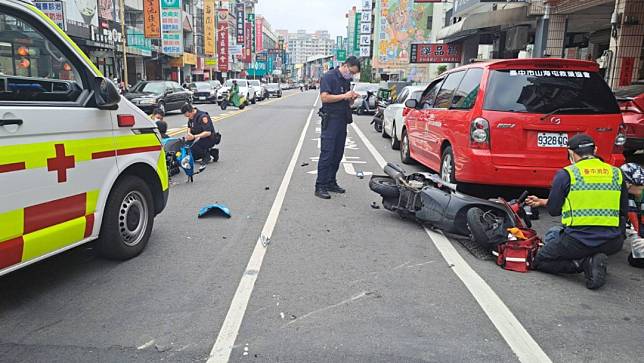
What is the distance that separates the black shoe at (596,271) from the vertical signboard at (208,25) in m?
62.3

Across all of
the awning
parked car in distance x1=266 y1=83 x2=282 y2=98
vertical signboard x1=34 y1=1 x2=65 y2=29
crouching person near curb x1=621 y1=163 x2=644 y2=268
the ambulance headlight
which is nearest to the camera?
crouching person near curb x1=621 y1=163 x2=644 y2=268

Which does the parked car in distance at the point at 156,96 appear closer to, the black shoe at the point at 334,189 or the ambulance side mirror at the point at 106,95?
the black shoe at the point at 334,189

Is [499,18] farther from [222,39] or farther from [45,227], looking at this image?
[222,39]

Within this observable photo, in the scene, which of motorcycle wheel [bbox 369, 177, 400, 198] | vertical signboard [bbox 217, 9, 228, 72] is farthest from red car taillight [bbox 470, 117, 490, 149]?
vertical signboard [bbox 217, 9, 228, 72]

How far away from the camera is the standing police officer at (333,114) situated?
24.2 feet

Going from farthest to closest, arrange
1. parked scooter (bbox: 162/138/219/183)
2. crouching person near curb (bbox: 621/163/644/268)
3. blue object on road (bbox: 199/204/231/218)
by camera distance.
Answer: parked scooter (bbox: 162/138/219/183) → blue object on road (bbox: 199/204/231/218) → crouching person near curb (bbox: 621/163/644/268)

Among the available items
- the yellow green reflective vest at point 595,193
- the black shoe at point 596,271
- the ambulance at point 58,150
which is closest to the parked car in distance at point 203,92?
the ambulance at point 58,150

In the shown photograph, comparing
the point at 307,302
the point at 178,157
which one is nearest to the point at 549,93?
the point at 307,302

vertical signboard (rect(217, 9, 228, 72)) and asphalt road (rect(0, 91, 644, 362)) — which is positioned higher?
vertical signboard (rect(217, 9, 228, 72))

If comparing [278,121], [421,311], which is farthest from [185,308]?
[278,121]

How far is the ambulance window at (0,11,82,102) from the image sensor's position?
144 inches

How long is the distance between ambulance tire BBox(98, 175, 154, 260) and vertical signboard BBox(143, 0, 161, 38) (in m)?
38.7

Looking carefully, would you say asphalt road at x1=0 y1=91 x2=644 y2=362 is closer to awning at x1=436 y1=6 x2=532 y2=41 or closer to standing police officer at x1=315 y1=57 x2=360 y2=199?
standing police officer at x1=315 y1=57 x2=360 y2=199

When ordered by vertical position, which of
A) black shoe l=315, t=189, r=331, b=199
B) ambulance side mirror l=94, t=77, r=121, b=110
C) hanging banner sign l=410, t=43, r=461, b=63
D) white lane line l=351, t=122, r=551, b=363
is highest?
hanging banner sign l=410, t=43, r=461, b=63
